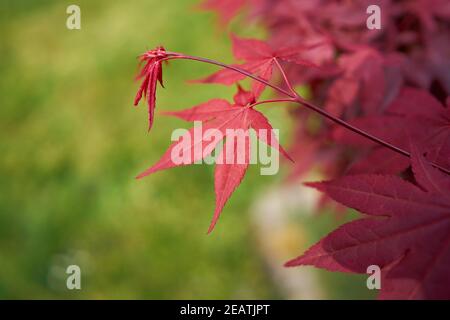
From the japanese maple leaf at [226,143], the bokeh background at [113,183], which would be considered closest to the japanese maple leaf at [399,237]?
the japanese maple leaf at [226,143]

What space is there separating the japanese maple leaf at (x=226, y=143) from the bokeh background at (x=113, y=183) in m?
1.21

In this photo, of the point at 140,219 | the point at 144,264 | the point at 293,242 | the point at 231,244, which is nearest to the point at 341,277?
the point at 293,242

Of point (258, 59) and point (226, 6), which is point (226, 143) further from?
point (226, 6)

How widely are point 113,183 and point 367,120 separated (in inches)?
82.1

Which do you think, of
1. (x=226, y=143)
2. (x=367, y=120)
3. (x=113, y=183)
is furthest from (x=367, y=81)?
(x=113, y=183)

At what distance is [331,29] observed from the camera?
1.39 metres

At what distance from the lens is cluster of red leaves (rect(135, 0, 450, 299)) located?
0.67m

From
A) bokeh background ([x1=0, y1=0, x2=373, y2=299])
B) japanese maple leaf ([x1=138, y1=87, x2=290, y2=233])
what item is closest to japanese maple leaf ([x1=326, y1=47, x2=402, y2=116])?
japanese maple leaf ([x1=138, y1=87, x2=290, y2=233])

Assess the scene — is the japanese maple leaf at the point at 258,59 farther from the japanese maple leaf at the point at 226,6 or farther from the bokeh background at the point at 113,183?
the bokeh background at the point at 113,183

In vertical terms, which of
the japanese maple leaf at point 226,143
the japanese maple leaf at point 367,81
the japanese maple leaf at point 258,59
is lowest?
the japanese maple leaf at point 226,143

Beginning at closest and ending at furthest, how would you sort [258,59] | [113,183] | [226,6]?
[258,59] → [226,6] → [113,183]

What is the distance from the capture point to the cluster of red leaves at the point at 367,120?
67 cm

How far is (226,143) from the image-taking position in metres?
0.80

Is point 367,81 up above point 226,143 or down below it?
above
